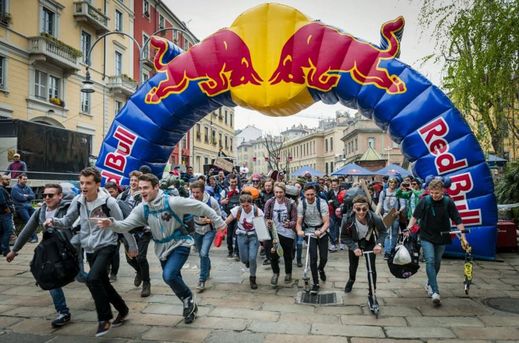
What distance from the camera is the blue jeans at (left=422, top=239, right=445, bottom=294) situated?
557cm

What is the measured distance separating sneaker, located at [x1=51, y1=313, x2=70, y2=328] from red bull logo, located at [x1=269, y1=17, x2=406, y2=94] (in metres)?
5.95

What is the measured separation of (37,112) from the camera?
2139 centimetres

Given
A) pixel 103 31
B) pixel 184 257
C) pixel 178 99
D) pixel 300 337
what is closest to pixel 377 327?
pixel 300 337

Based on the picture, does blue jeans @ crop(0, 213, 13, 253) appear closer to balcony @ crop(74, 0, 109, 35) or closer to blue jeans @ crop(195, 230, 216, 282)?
blue jeans @ crop(195, 230, 216, 282)

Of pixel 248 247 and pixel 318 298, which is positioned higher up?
pixel 248 247

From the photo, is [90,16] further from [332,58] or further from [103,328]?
[103,328]

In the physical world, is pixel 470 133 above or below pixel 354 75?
below

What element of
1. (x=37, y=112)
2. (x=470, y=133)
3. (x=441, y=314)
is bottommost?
(x=441, y=314)

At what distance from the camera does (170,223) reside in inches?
194

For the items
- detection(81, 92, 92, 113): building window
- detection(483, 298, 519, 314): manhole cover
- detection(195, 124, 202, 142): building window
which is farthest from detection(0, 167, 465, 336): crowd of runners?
detection(195, 124, 202, 142): building window

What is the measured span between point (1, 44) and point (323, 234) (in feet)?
63.7

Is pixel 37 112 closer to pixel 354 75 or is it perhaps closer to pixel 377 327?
pixel 354 75

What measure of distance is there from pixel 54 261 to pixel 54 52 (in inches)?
813

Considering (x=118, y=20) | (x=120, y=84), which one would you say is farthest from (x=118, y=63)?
(x=118, y=20)
